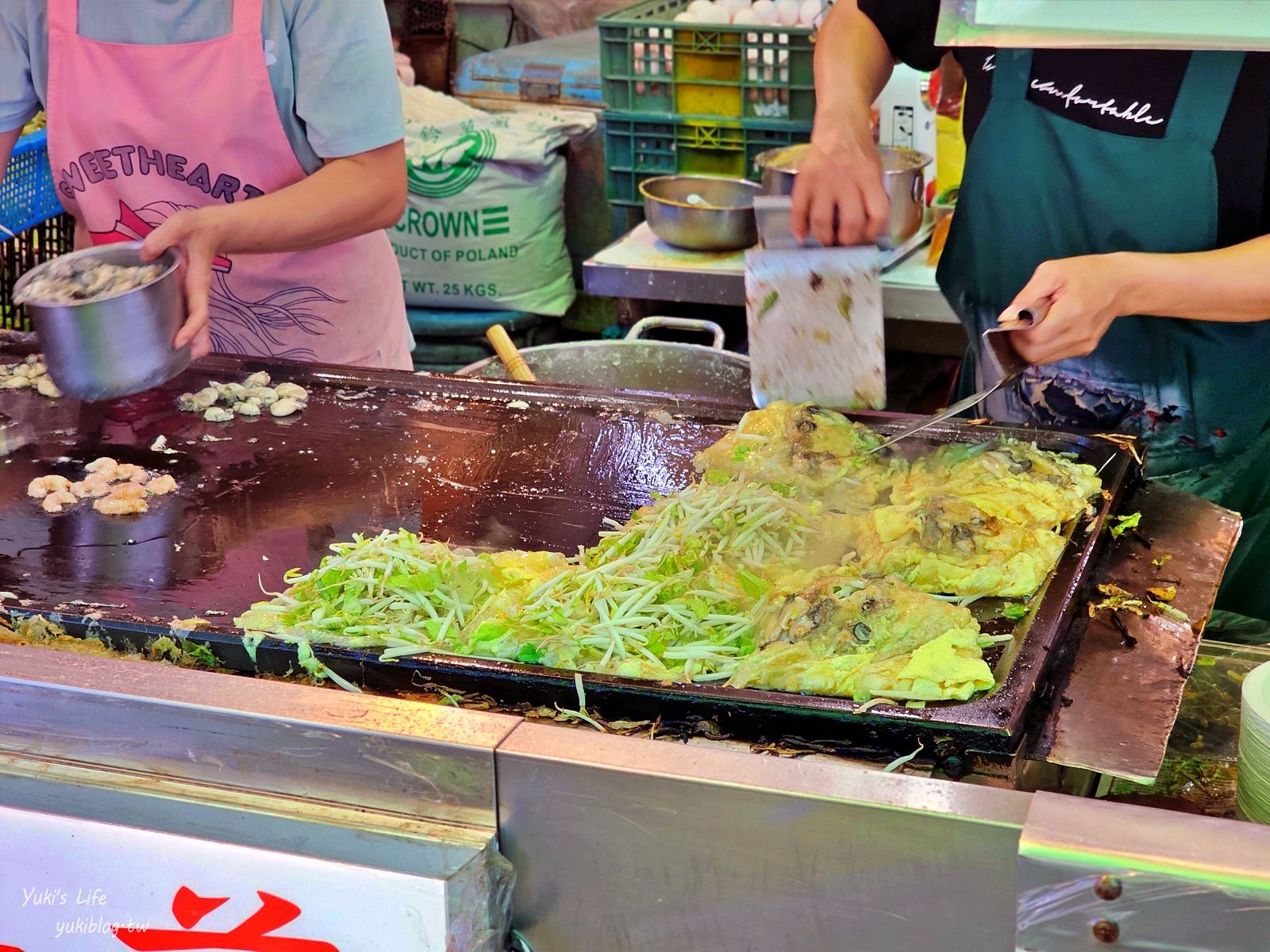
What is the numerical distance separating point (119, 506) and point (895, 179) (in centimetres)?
247

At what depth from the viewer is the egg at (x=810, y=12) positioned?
4426 millimetres

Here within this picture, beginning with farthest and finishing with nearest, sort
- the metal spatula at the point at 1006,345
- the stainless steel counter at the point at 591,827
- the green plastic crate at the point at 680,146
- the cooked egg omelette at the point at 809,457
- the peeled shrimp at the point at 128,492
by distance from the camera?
the green plastic crate at the point at 680,146 → the peeled shrimp at the point at 128,492 → the cooked egg omelette at the point at 809,457 → the metal spatula at the point at 1006,345 → the stainless steel counter at the point at 591,827

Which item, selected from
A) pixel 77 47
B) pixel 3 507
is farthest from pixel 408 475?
pixel 77 47

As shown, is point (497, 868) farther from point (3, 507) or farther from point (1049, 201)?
point (1049, 201)

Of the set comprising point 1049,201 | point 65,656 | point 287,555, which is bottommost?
point 287,555

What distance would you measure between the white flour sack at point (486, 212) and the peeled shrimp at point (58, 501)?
116 inches

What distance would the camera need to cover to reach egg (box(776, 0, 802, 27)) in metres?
4.44

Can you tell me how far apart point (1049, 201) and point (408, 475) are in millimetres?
1371

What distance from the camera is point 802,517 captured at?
203 cm

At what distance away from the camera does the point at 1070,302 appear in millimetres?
1915

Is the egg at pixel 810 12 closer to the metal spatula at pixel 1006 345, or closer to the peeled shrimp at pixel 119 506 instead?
the metal spatula at pixel 1006 345

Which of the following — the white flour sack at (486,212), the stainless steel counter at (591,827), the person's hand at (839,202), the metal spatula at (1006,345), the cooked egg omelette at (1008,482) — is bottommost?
the white flour sack at (486,212)

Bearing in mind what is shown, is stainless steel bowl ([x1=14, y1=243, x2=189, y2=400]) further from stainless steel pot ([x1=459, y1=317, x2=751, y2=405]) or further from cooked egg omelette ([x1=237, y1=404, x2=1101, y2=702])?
stainless steel pot ([x1=459, y1=317, x2=751, y2=405])

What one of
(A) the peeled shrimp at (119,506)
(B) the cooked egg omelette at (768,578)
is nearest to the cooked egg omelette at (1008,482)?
(B) the cooked egg omelette at (768,578)
